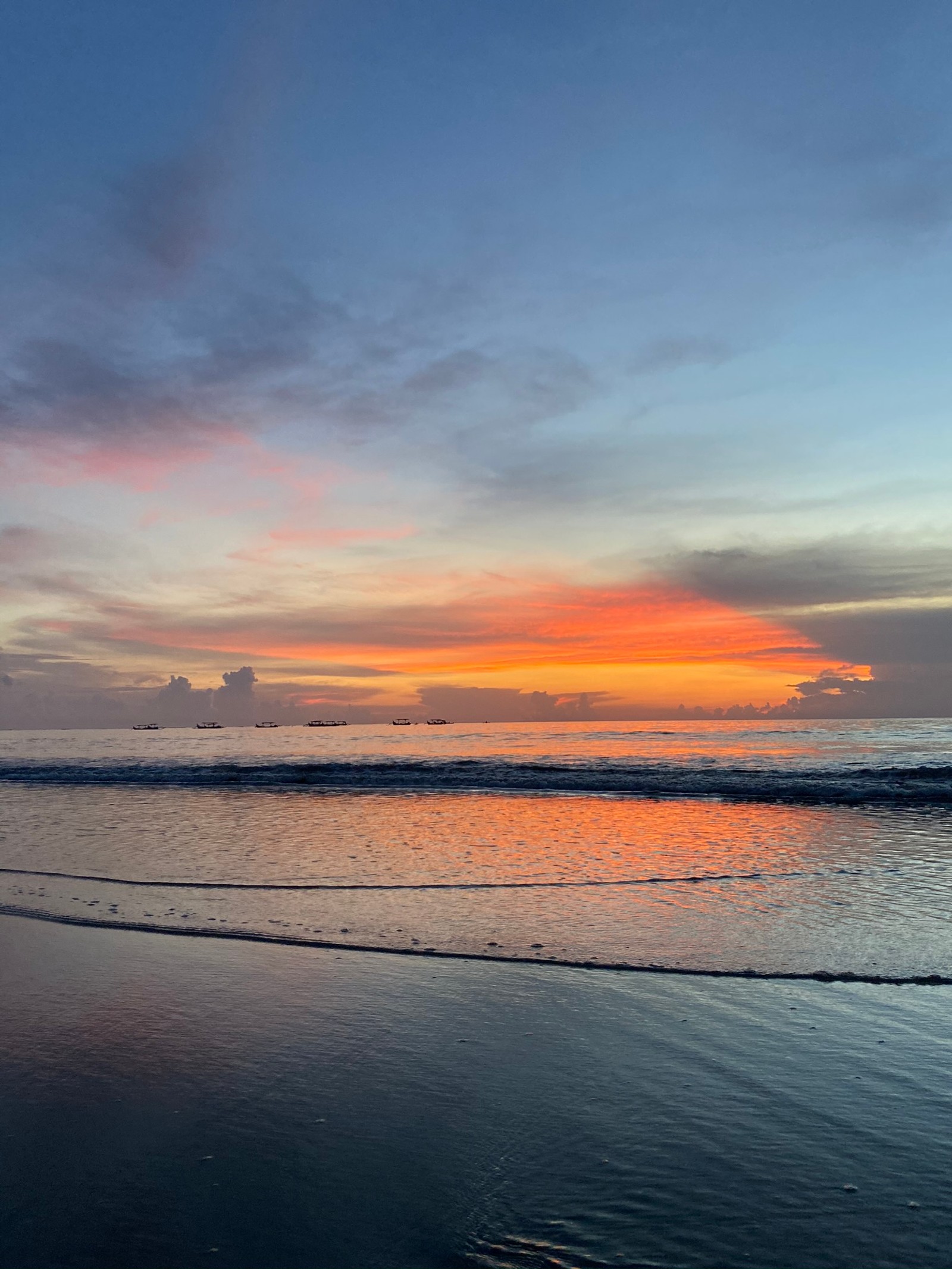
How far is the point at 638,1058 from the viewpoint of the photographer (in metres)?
5.55

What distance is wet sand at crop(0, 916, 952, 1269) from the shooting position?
143 inches

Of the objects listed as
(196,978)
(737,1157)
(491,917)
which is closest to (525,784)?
(491,917)

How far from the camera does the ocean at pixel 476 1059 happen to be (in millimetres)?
3715

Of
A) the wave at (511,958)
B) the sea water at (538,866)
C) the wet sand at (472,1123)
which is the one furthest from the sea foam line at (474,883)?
the wet sand at (472,1123)

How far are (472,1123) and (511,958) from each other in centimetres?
344

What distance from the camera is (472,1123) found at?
4.69m

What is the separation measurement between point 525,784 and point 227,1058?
26.9 metres

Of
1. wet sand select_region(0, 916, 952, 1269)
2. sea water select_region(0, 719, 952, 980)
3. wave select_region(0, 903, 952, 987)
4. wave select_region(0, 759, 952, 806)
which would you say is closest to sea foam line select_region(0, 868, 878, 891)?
sea water select_region(0, 719, 952, 980)

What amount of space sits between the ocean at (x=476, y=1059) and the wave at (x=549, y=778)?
13.5 metres

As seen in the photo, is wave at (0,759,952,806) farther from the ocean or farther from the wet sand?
the wet sand

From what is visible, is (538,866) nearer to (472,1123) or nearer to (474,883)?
(474,883)

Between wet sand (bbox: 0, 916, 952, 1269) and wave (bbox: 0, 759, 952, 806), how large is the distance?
841 inches

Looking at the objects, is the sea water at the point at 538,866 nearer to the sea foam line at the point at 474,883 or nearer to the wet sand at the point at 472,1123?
the sea foam line at the point at 474,883

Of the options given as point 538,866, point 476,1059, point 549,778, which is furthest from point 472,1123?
point 549,778
